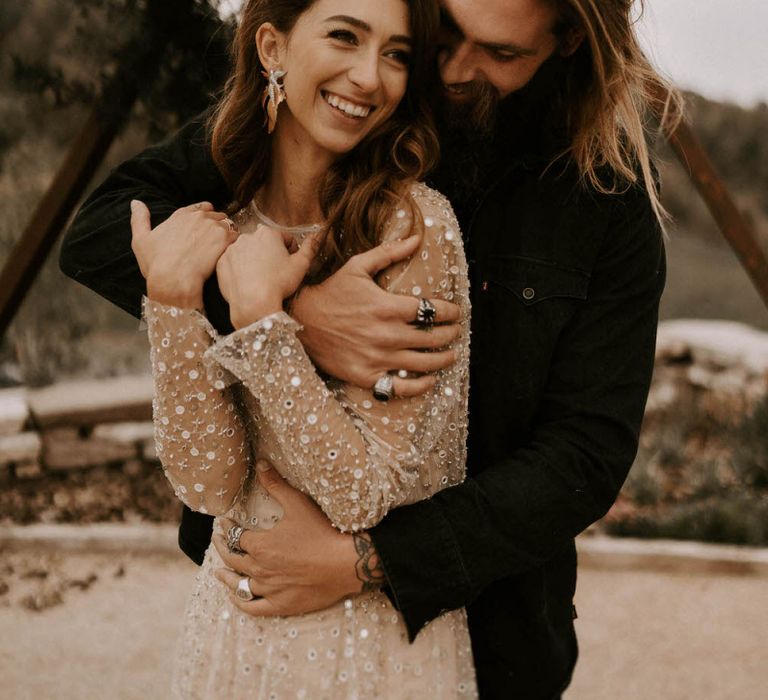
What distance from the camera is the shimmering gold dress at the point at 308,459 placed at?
4.53ft

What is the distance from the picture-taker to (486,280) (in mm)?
1710

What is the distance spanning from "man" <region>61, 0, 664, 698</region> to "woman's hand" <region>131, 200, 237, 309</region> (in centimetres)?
3

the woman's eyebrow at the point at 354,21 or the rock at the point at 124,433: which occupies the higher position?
the woman's eyebrow at the point at 354,21

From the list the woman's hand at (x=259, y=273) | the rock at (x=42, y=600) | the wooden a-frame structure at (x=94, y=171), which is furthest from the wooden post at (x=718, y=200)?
the rock at (x=42, y=600)

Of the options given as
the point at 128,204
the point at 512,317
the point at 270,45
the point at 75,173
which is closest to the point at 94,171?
the point at 75,173

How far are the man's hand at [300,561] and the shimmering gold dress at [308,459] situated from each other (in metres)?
0.04

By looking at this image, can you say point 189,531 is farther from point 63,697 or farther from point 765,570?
point 765,570

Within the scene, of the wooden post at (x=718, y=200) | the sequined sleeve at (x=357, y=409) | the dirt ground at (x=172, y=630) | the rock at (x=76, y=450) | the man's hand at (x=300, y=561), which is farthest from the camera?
the rock at (x=76, y=450)

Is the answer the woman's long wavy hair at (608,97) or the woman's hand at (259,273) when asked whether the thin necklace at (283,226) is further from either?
the woman's long wavy hair at (608,97)

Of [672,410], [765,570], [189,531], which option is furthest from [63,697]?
[672,410]

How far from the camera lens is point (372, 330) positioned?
1.43m

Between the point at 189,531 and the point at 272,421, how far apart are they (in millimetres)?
701

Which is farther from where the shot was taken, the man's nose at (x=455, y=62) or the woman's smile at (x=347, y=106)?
the man's nose at (x=455, y=62)

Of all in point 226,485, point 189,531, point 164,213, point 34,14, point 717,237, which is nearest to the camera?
point 226,485
